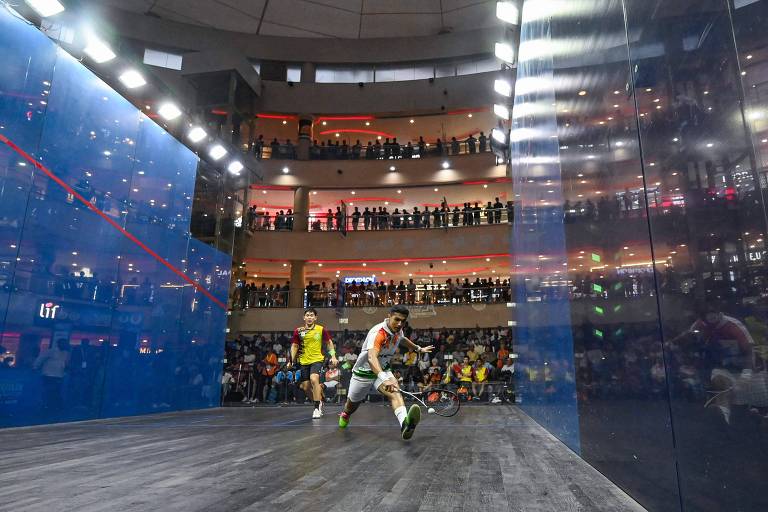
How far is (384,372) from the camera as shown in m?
4.71

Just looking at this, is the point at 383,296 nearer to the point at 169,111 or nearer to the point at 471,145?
the point at 471,145

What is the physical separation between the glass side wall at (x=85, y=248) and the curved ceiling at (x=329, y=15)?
13.8 meters

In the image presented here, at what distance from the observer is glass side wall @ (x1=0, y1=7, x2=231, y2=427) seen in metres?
5.61

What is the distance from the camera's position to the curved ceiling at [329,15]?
66.2 ft

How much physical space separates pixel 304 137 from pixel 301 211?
333 cm

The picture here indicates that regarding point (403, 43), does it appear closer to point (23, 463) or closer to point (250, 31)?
point (250, 31)

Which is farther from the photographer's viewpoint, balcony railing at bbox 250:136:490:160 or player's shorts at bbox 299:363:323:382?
balcony railing at bbox 250:136:490:160

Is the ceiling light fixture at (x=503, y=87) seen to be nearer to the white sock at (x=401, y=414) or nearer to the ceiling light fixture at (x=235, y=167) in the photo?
the ceiling light fixture at (x=235, y=167)

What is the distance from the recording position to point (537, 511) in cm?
195

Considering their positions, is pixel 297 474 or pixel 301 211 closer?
pixel 297 474

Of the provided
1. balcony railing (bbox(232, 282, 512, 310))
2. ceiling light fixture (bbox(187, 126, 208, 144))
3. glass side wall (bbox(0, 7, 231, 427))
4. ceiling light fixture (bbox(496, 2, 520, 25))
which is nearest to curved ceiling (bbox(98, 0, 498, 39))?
balcony railing (bbox(232, 282, 512, 310))

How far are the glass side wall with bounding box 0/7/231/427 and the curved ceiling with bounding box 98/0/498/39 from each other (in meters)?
13.8

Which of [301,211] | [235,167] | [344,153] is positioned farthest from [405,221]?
[235,167]

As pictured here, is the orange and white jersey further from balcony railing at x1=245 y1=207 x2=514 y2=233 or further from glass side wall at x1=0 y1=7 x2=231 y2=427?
balcony railing at x1=245 y1=207 x2=514 y2=233
